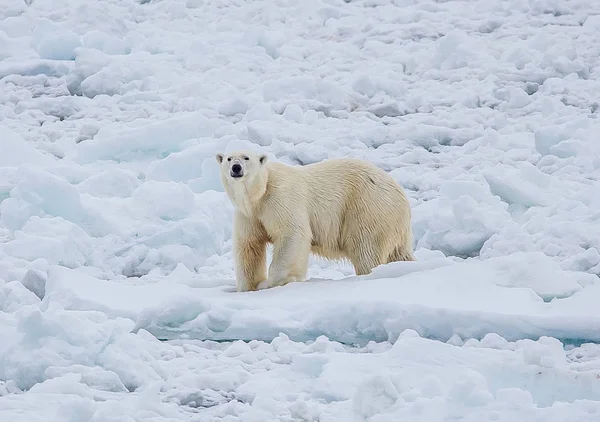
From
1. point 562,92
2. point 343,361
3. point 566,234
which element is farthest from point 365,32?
point 343,361

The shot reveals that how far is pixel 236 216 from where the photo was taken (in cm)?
509

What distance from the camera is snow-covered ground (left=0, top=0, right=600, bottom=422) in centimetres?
324

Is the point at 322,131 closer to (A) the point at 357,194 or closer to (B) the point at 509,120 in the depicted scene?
(B) the point at 509,120

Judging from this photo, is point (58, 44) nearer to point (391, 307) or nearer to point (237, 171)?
point (237, 171)

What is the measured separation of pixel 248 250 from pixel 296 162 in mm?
2325

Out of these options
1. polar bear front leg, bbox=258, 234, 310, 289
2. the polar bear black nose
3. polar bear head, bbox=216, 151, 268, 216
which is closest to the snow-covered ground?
polar bear front leg, bbox=258, 234, 310, 289

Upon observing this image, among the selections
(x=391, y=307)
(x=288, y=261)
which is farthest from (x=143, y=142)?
(x=391, y=307)

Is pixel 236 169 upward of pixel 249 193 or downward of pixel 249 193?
upward

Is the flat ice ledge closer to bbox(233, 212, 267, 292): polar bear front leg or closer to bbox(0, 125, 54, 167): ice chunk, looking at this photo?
bbox(233, 212, 267, 292): polar bear front leg

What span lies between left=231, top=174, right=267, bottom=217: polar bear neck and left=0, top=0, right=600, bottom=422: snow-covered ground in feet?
1.44

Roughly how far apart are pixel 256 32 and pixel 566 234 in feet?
16.6

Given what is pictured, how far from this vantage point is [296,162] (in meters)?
7.31

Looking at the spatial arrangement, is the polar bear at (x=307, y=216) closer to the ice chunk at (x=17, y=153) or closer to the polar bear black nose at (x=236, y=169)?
the polar bear black nose at (x=236, y=169)

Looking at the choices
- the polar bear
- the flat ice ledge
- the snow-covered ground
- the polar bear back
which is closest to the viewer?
the snow-covered ground
